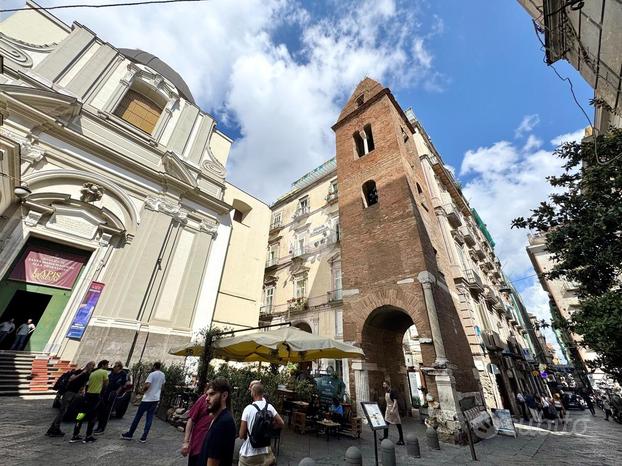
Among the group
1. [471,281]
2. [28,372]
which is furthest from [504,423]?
[28,372]

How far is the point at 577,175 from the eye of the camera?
31.0ft

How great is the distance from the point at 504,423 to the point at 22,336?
17.4m

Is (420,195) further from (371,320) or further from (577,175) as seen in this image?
(371,320)

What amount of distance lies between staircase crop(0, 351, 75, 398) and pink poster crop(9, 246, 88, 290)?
108 inches

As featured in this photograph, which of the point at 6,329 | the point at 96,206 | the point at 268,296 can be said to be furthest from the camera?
the point at 268,296

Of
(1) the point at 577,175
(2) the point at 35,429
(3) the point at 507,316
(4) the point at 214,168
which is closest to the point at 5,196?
(2) the point at 35,429

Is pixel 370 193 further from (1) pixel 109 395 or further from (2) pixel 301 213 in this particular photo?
(1) pixel 109 395

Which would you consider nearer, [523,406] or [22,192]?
[22,192]

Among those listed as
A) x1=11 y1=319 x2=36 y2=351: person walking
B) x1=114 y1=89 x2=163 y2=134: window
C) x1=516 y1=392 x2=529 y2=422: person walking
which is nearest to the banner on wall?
x1=11 y1=319 x2=36 y2=351: person walking

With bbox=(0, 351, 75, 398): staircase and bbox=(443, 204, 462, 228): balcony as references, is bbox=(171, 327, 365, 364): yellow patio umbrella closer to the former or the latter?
bbox=(0, 351, 75, 398): staircase

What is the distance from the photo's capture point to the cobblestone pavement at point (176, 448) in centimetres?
445

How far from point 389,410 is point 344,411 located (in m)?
1.38

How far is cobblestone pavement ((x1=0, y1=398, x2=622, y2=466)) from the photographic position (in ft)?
14.6

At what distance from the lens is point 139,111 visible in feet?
53.3
